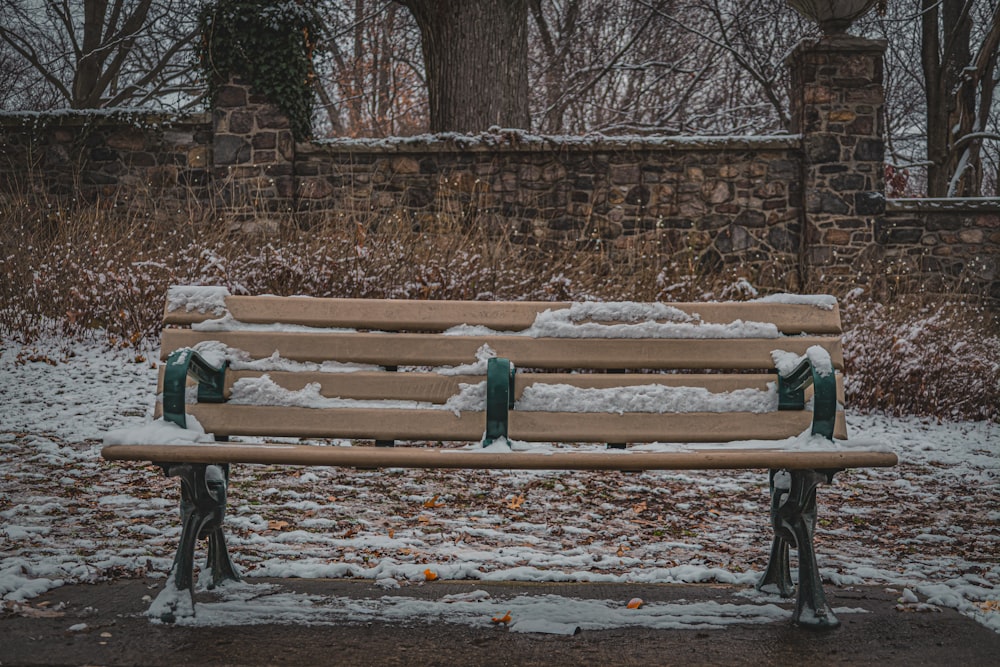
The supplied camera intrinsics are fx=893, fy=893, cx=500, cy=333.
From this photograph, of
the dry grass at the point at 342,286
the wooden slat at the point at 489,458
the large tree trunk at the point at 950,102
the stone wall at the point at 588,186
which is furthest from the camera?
the large tree trunk at the point at 950,102

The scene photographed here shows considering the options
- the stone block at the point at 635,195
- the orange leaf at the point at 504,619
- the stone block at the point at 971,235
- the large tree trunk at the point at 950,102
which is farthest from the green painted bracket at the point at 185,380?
the large tree trunk at the point at 950,102

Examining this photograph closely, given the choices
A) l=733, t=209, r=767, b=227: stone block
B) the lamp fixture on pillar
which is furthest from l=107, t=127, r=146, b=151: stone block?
the lamp fixture on pillar

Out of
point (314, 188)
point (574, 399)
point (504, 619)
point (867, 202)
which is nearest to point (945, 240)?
point (867, 202)

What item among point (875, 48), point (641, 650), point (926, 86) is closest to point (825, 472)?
point (641, 650)

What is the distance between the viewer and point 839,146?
1036 cm

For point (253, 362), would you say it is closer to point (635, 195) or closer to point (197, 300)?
point (197, 300)

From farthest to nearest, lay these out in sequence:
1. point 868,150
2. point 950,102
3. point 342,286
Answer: point 950,102 < point 868,150 < point 342,286

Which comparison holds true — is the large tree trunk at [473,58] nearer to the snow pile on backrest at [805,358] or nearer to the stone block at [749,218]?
the stone block at [749,218]

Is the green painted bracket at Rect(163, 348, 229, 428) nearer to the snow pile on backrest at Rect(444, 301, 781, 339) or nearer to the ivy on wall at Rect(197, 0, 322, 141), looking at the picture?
the snow pile on backrest at Rect(444, 301, 781, 339)

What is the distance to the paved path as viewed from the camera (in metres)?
2.38

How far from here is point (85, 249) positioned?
7246 millimetres

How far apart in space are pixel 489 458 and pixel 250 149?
860 centimetres

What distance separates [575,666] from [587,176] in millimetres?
8423

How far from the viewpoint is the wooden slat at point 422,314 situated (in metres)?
2.98
